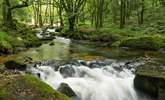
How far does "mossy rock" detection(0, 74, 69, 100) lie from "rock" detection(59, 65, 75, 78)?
5180 mm

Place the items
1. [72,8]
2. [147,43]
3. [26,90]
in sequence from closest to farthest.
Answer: [26,90]
[147,43]
[72,8]

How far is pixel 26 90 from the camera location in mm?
7270

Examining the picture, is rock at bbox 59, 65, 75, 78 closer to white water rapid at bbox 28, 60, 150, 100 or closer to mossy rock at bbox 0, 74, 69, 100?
white water rapid at bbox 28, 60, 150, 100

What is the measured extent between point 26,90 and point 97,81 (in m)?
5.53

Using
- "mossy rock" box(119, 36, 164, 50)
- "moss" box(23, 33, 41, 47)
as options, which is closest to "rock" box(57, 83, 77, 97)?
"mossy rock" box(119, 36, 164, 50)

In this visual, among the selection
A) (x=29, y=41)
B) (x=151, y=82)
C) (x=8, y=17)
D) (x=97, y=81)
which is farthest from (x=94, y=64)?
(x=8, y=17)

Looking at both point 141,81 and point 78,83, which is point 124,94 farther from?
point 78,83

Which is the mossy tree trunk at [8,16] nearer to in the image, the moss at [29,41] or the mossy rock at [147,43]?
the moss at [29,41]

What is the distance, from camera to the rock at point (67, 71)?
12.8m

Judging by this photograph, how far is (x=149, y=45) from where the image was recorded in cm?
2136

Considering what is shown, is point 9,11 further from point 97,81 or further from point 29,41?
point 97,81

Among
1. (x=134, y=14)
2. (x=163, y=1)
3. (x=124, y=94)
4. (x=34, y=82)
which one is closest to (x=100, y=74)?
(x=124, y=94)

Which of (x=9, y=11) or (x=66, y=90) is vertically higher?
(x=9, y=11)

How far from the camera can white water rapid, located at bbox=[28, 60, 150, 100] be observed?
1123cm
